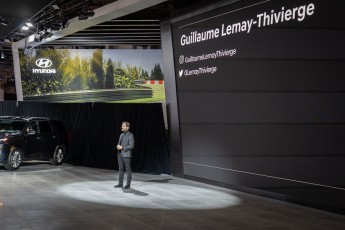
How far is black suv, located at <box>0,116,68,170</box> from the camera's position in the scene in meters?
18.7

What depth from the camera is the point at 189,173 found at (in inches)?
661

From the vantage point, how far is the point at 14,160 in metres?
18.9

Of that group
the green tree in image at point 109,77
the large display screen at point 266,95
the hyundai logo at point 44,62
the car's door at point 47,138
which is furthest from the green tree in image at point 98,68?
the large display screen at point 266,95

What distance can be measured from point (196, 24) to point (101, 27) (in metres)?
7.18

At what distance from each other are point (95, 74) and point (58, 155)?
27.0ft

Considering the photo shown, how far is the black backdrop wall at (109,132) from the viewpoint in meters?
18.7

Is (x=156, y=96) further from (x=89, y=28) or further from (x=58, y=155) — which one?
(x=58, y=155)

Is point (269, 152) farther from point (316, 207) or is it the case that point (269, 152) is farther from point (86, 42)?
point (86, 42)

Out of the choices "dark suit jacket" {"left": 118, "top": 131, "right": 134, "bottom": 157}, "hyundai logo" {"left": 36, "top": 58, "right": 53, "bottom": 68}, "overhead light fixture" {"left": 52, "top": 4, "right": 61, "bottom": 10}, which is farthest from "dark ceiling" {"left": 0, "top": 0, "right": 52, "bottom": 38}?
"dark suit jacket" {"left": 118, "top": 131, "right": 134, "bottom": 157}

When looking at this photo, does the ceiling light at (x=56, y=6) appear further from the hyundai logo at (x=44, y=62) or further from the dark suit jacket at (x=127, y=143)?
the hyundai logo at (x=44, y=62)

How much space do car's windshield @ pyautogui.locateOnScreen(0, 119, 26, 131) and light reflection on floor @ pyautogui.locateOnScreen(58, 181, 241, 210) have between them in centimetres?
488

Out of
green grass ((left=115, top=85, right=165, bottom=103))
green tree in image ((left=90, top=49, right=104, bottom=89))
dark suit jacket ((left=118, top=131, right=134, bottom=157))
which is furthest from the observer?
green grass ((left=115, top=85, right=165, bottom=103))

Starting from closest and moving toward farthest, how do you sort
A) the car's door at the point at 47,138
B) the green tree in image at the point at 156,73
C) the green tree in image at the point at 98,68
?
the car's door at the point at 47,138 < the green tree in image at the point at 98,68 < the green tree in image at the point at 156,73

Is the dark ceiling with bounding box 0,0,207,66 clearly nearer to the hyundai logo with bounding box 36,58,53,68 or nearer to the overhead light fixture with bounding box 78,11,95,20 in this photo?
the overhead light fixture with bounding box 78,11,95,20
